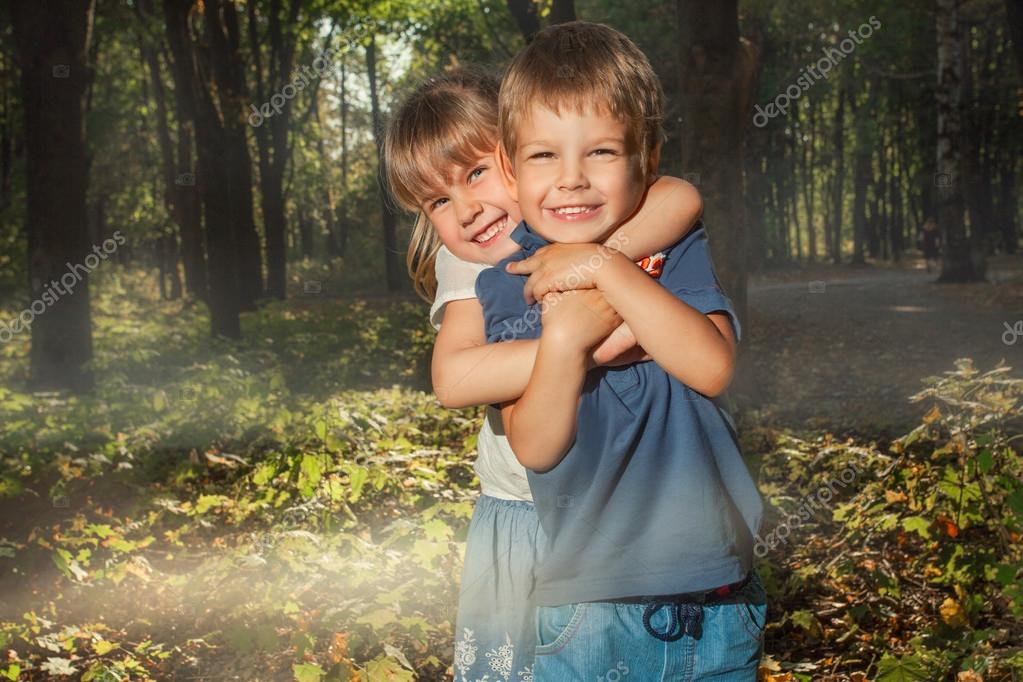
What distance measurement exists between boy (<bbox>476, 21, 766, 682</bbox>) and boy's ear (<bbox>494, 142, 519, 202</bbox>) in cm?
3

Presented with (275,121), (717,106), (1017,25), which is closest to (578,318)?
(717,106)

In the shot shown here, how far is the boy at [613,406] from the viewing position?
64.4 inches

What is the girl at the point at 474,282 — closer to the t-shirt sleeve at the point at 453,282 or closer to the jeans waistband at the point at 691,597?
the t-shirt sleeve at the point at 453,282

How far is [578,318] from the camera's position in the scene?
1613mm

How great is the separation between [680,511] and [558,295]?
441 millimetres

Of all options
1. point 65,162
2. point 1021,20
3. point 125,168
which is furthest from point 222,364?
point 125,168

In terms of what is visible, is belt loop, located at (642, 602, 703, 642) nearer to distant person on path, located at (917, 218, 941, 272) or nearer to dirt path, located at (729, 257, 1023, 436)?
dirt path, located at (729, 257, 1023, 436)

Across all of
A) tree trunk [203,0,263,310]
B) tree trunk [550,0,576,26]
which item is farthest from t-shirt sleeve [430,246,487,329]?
tree trunk [203,0,263,310]

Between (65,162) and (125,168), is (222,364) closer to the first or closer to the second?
(65,162)

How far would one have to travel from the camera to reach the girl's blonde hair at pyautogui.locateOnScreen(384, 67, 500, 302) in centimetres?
204

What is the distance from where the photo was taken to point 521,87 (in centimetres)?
170

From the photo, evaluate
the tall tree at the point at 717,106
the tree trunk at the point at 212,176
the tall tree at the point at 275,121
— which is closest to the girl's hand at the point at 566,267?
the tall tree at the point at 717,106

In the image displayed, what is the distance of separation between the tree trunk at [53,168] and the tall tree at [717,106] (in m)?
6.81

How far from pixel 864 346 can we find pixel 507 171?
14114 mm
